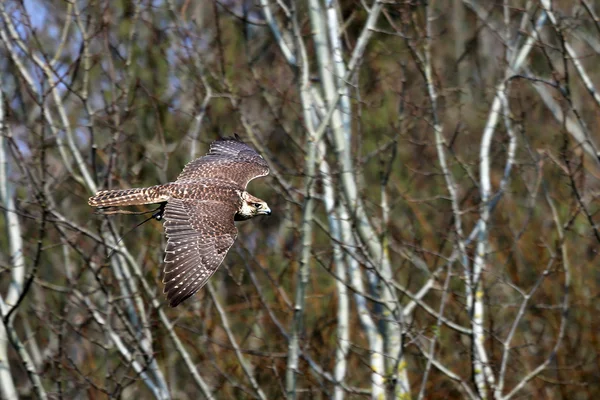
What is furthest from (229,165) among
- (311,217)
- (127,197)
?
(127,197)

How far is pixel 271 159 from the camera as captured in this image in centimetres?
1003

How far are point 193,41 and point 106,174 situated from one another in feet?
6.22

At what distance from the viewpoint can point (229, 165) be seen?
Result: 9000mm

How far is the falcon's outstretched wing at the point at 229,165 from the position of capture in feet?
28.7

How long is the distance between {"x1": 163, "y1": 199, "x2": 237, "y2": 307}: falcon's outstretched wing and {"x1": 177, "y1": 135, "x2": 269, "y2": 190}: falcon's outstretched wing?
34.8 inches

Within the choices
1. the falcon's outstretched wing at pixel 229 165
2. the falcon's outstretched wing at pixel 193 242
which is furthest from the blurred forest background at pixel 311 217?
the falcon's outstretched wing at pixel 193 242

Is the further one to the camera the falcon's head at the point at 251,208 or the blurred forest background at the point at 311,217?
the blurred forest background at the point at 311,217

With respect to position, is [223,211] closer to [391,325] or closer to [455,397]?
[391,325]

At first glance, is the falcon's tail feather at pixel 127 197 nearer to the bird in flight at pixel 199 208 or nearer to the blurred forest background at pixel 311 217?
the bird in flight at pixel 199 208

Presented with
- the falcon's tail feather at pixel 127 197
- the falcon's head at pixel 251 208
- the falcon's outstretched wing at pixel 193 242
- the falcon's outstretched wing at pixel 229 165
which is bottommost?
the falcon's outstretched wing at pixel 193 242

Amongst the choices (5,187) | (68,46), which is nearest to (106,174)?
(5,187)

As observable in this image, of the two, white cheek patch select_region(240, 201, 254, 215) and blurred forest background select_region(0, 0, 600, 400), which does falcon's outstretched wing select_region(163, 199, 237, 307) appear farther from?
blurred forest background select_region(0, 0, 600, 400)

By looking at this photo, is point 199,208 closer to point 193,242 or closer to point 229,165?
point 193,242

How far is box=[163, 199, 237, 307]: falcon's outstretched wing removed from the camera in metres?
6.53
